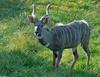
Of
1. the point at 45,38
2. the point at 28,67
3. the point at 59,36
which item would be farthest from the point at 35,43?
the point at 45,38

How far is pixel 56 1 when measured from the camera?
2036cm

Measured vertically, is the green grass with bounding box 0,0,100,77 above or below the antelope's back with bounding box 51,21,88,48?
below

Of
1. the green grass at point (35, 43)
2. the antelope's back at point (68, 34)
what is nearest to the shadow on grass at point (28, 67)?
the green grass at point (35, 43)

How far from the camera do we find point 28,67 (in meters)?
12.4

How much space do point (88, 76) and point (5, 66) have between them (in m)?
2.04

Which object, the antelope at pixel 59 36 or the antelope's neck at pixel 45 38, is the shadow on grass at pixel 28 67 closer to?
the antelope at pixel 59 36

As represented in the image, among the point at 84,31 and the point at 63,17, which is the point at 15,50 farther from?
the point at 63,17

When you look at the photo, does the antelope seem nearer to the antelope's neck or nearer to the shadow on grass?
the antelope's neck

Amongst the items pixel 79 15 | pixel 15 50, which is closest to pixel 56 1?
pixel 79 15

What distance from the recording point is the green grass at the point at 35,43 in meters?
11.9

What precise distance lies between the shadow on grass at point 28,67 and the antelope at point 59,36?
38cm

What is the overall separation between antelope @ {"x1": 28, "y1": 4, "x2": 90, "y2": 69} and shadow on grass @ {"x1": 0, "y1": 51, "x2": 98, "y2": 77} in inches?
15.0

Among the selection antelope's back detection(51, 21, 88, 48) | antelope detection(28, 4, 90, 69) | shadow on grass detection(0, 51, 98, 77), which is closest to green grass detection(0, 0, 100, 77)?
shadow on grass detection(0, 51, 98, 77)

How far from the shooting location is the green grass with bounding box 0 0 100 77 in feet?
38.9
